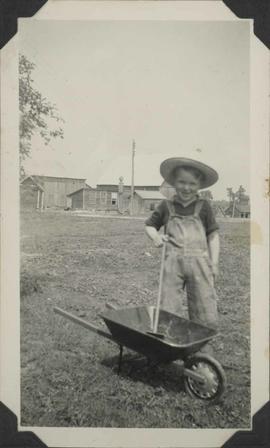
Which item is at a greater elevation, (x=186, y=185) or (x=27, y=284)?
(x=186, y=185)

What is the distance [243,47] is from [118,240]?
2.19m

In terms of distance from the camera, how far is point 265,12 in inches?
152

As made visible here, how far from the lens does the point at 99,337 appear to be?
412 cm

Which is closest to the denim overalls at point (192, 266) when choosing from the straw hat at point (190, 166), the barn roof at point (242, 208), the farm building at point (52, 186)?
the straw hat at point (190, 166)

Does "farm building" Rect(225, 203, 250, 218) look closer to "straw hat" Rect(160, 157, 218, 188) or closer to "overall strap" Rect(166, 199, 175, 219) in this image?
"straw hat" Rect(160, 157, 218, 188)

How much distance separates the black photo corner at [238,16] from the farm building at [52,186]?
1337 millimetres

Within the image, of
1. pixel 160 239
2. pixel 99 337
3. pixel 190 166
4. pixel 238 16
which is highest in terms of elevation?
pixel 238 16

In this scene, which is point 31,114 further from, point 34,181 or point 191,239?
point 191,239

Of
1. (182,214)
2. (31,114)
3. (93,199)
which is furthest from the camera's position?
(93,199)

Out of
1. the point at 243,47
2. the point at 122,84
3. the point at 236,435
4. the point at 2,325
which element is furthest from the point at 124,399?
the point at 243,47

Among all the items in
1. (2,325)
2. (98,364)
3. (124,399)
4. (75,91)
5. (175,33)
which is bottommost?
(124,399)

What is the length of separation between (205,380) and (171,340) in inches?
19.0

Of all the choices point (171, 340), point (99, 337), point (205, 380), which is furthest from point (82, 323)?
point (205, 380)

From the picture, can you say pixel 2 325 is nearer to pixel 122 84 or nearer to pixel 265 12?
pixel 122 84
